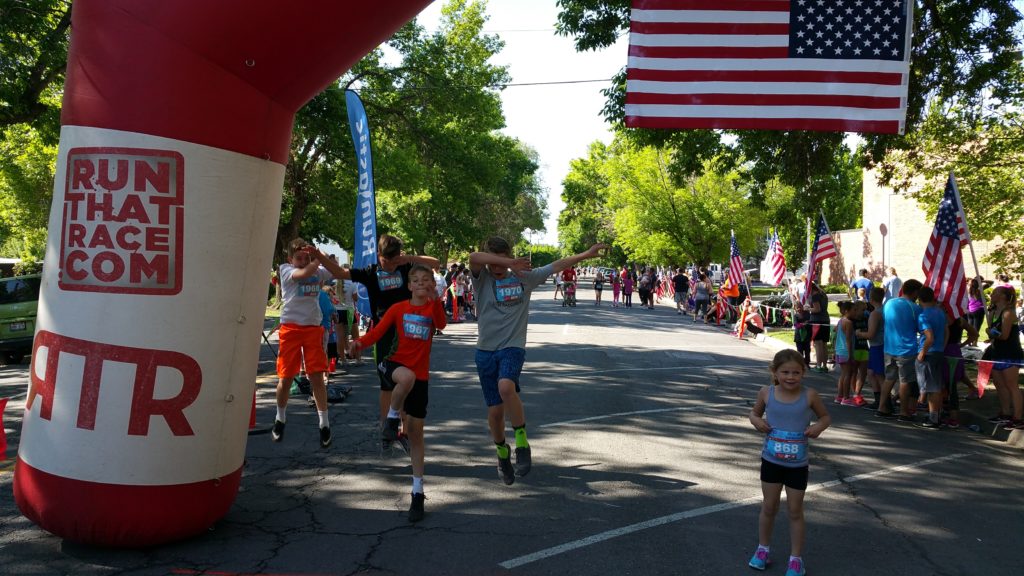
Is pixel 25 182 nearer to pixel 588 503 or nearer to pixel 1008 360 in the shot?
pixel 588 503

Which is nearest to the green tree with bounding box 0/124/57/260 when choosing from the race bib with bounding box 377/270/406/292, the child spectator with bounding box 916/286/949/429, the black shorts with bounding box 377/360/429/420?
the race bib with bounding box 377/270/406/292

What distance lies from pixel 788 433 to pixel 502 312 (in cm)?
255

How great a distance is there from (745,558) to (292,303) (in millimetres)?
4799

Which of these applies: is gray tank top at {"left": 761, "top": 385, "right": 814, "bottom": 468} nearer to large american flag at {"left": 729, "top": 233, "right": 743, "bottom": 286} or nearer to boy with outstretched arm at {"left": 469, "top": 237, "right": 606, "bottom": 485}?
boy with outstretched arm at {"left": 469, "top": 237, "right": 606, "bottom": 485}

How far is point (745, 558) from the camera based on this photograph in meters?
→ 4.80

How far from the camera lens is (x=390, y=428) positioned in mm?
6719

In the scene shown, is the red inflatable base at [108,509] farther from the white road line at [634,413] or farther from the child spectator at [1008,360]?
the child spectator at [1008,360]

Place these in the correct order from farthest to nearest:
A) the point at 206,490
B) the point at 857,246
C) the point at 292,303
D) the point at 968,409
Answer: the point at 857,246 → the point at 968,409 → the point at 292,303 → the point at 206,490

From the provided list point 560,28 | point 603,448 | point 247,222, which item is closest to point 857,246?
point 560,28

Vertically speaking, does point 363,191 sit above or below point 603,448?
above

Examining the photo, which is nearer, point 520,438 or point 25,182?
point 520,438

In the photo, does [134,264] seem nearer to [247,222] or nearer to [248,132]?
[247,222]

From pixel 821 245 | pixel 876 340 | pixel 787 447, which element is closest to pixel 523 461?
pixel 787 447

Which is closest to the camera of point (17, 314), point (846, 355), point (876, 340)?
point (876, 340)
